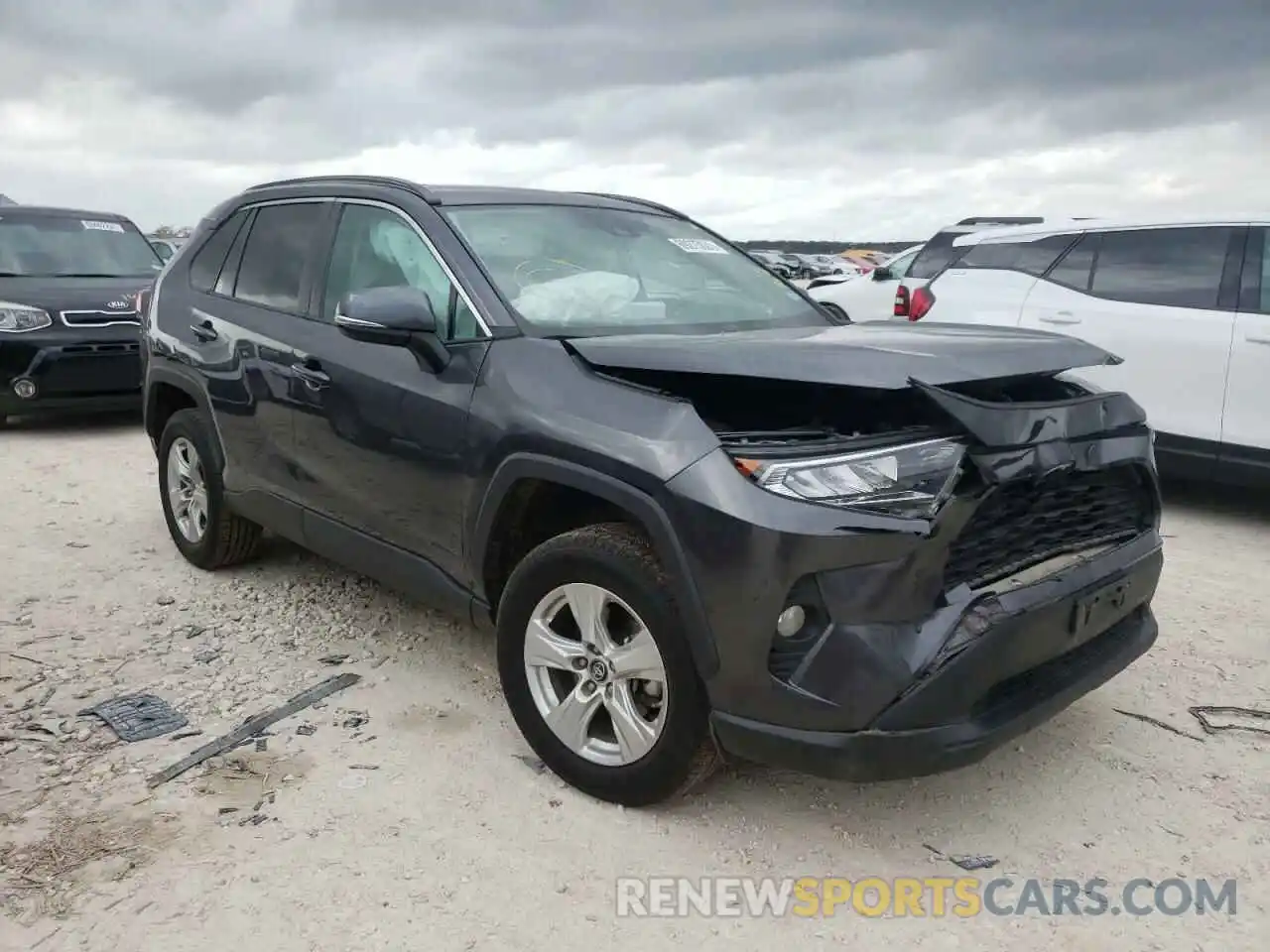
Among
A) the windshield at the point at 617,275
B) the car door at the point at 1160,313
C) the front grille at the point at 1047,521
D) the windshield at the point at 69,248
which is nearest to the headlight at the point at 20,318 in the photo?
the windshield at the point at 69,248

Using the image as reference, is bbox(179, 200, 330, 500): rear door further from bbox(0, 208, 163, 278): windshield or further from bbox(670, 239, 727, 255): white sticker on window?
bbox(0, 208, 163, 278): windshield

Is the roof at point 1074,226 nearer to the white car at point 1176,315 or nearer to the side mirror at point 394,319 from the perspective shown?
the white car at point 1176,315

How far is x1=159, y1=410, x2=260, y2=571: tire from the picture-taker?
15.1 ft

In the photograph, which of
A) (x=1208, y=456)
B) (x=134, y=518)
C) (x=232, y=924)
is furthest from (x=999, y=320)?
(x=232, y=924)

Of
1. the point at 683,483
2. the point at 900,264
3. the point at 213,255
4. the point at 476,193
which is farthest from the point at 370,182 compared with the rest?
the point at 900,264

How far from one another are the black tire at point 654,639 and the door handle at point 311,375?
1.18 metres

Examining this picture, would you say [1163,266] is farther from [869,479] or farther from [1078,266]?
[869,479]

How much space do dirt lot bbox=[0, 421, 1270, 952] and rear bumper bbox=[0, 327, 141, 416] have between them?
4455 millimetres

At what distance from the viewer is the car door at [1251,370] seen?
559 centimetres

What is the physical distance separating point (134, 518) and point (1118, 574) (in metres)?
5.03

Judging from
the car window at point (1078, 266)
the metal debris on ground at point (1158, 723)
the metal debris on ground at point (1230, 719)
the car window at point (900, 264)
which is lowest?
the metal debris on ground at point (1158, 723)

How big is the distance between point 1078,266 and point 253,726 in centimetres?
540

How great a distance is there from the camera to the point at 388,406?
11.1 feet

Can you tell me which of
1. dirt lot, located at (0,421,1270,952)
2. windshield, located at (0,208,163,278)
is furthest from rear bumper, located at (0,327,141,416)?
dirt lot, located at (0,421,1270,952)
